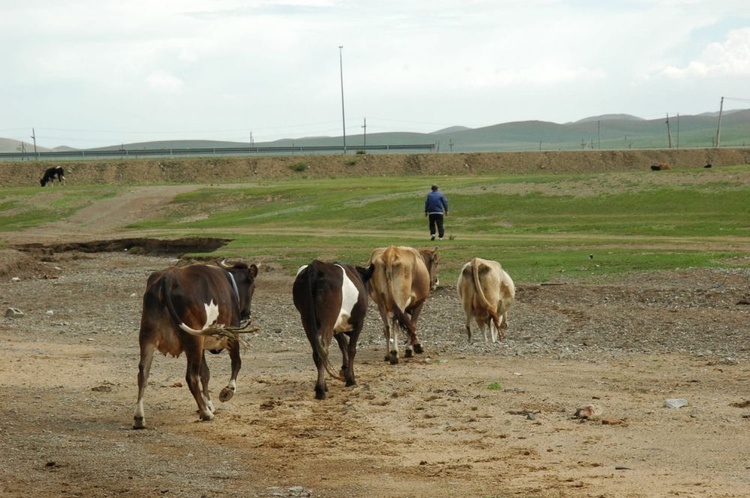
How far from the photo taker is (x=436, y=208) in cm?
3744

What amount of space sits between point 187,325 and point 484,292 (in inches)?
267

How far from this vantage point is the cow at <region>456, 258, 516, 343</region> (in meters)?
18.6

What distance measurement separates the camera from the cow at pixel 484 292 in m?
18.6

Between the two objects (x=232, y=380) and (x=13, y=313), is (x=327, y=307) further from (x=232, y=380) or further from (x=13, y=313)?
(x=13, y=313)

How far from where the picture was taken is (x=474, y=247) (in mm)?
34500

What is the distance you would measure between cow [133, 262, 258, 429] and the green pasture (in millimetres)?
14003

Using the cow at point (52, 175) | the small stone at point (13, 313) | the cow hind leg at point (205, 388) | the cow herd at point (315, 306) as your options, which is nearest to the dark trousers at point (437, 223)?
the small stone at point (13, 313)

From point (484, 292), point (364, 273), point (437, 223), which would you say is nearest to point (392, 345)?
point (364, 273)

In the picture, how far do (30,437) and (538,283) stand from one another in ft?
51.7

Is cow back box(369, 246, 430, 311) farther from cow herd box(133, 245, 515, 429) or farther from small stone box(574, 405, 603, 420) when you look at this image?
small stone box(574, 405, 603, 420)

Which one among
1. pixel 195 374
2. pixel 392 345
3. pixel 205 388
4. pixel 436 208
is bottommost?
pixel 392 345

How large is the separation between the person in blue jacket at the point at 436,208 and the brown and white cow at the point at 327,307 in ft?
69.8

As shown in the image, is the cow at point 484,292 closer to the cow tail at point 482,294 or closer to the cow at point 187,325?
the cow tail at point 482,294

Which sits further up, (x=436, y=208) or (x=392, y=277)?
(x=392, y=277)
